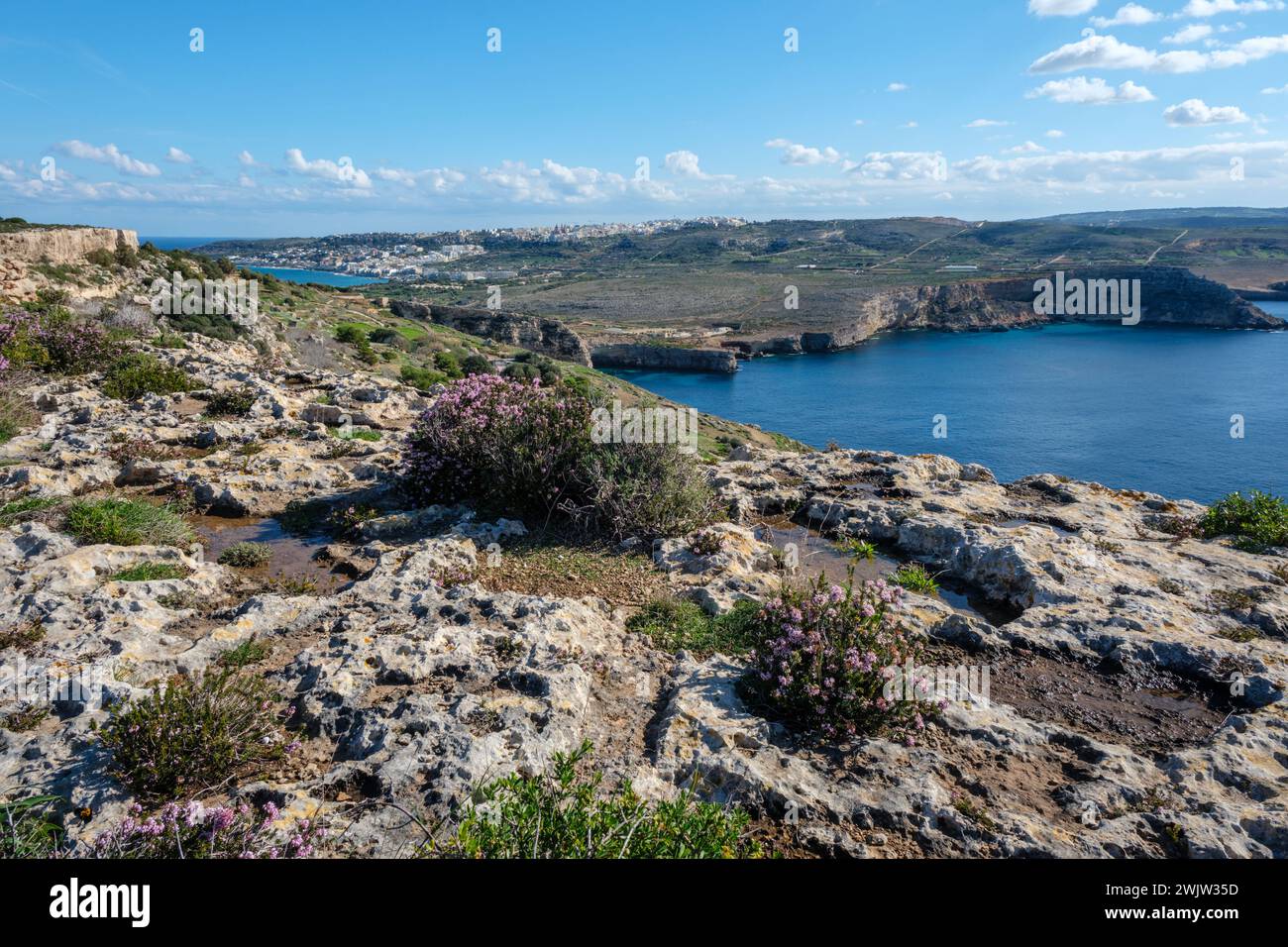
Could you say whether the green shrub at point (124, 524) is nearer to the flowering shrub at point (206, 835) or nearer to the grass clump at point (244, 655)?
the grass clump at point (244, 655)

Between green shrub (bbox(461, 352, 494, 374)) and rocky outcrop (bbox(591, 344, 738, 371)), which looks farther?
rocky outcrop (bbox(591, 344, 738, 371))

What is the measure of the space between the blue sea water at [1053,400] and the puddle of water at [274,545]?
1563 inches

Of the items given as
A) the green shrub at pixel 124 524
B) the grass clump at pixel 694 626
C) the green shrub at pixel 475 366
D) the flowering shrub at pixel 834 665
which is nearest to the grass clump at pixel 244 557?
the green shrub at pixel 124 524

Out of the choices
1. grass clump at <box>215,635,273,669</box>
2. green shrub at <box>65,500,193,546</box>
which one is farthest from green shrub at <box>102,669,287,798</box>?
green shrub at <box>65,500,193,546</box>

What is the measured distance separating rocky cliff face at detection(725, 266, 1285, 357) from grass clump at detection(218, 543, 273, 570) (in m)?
91.7

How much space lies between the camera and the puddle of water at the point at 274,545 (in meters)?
6.88

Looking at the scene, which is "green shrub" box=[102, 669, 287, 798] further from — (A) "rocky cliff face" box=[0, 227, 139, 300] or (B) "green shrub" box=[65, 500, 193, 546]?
(A) "rocky cliff face" box=[0, 227, 139, 300]

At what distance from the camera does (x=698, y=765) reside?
14.0ft

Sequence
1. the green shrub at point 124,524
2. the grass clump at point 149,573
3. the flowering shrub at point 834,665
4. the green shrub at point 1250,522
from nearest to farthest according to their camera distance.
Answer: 1. the flowering shrub at point 834,665
2. the grass clump at point 149,573
3. the green shrub at point 124,524
4. the green shrub at point 1250,522

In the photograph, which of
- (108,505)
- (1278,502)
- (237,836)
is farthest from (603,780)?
(1278,502)

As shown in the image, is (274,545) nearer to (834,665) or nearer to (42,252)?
(834,665)

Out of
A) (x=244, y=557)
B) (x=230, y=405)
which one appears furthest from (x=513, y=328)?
(x=244, y=557)

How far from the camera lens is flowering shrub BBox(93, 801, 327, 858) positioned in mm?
3137

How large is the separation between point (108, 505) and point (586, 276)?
168m
